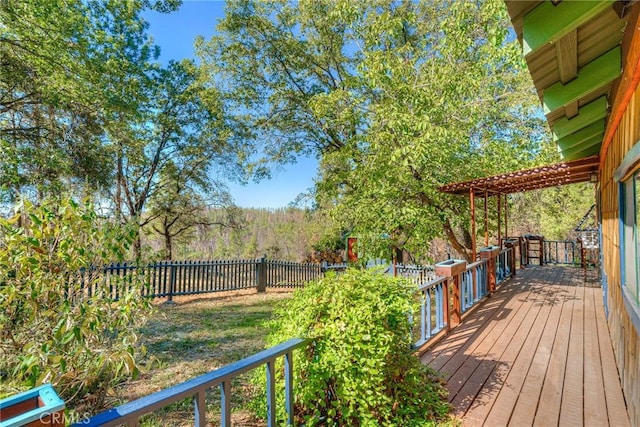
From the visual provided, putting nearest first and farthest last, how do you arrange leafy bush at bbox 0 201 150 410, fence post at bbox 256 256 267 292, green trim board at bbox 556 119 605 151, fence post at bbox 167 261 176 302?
leafy bush at bbox 0 201 150 410, green trim board at bbox 556 119 605 151, fence post at bbox 167 261 176 302, fence post at bbox 256 256 267 292

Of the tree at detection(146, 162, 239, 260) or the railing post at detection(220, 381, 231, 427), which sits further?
the tree at detection(146, 162, 239, 260)

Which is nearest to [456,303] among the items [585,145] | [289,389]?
[585,145]

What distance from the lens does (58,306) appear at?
2100mm

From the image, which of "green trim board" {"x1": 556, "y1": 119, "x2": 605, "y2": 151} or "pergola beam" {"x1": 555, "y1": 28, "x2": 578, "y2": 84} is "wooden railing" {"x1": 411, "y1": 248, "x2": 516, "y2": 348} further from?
"green trim board" {"x1": 556, "y1": 119, "x2": 605, "y2": 151}

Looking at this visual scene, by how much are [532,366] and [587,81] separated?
9.23 ft

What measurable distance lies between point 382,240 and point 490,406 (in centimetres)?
373

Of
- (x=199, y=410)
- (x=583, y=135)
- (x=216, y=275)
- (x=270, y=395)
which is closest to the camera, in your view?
(x=199, y=410)

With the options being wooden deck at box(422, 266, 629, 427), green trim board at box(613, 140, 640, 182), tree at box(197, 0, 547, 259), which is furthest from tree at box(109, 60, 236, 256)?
green trim board at box(613, 140, 640, 182)

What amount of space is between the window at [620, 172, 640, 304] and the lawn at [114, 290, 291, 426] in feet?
9.44

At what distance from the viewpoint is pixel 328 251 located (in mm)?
17875

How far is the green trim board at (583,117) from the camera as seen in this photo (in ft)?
9.89

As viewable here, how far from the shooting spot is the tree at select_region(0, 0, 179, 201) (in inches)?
224

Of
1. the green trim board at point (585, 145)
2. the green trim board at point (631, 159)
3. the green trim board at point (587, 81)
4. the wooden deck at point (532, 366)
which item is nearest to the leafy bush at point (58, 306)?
the wooden deck at point (532, 366)

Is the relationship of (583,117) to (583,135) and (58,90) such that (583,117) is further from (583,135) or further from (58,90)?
(58,90)
